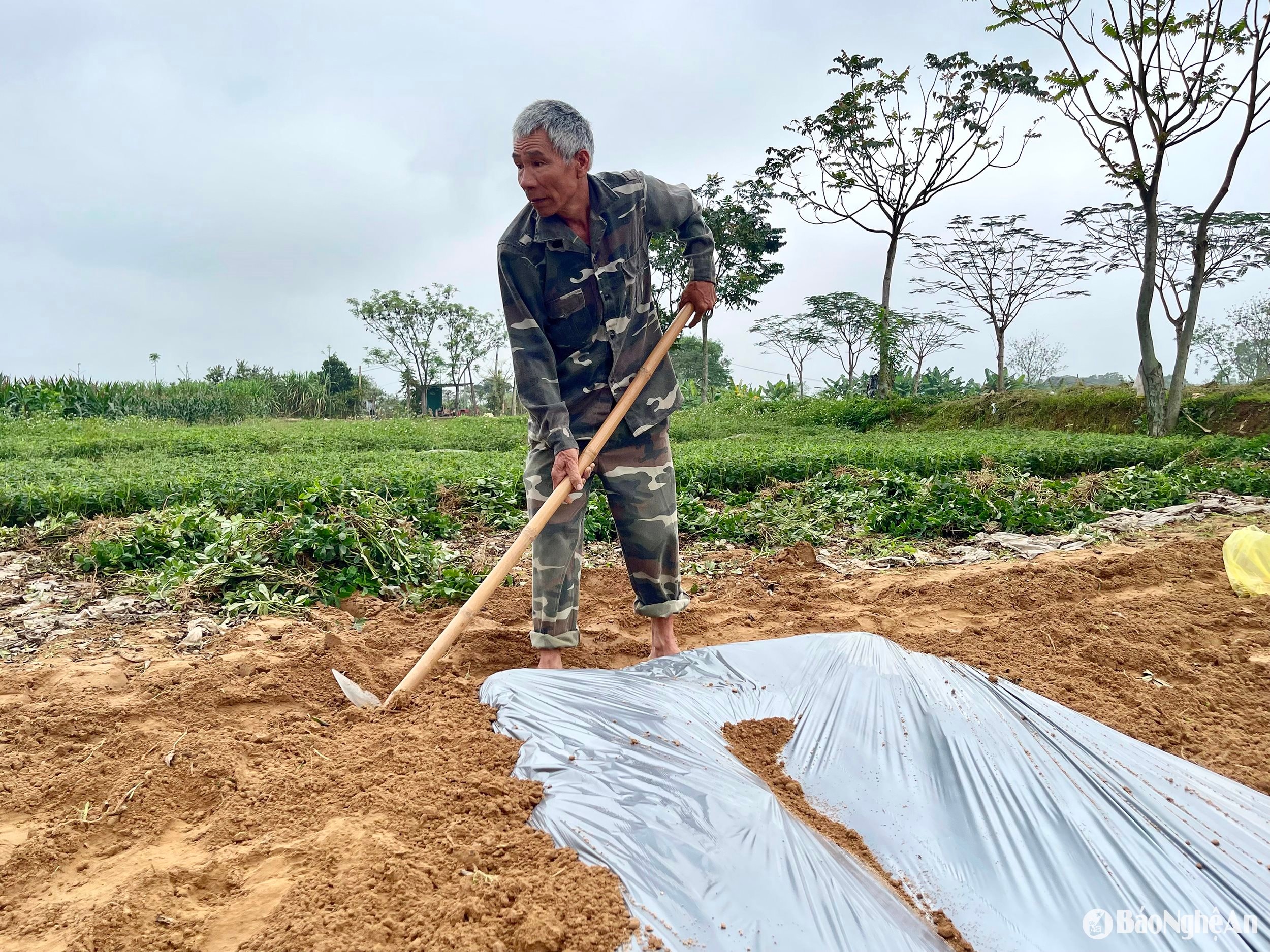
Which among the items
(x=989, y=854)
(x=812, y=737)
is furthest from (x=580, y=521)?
(x=989, y=854)

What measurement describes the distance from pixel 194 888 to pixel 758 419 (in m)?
14.8

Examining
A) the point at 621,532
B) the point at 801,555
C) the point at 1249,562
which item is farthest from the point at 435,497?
the point at 1249,562

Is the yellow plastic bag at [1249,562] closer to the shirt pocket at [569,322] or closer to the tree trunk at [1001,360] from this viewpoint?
the shirt pocket at [569,322]

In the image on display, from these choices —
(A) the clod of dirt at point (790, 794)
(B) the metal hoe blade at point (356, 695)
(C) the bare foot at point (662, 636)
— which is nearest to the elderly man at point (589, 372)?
(C) the bare foot at point (662, 636)

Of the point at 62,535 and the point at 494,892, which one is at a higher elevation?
the point at 62,535

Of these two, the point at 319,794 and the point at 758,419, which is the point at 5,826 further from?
the point at 758,419

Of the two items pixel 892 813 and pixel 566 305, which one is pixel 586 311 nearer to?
pixel 566 305

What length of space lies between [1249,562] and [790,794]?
2.64m

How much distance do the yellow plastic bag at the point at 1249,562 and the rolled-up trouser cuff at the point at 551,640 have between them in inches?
107

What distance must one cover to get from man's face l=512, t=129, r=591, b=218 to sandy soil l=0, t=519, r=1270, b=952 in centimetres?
145

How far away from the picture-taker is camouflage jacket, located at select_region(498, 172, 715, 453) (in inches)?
95.2

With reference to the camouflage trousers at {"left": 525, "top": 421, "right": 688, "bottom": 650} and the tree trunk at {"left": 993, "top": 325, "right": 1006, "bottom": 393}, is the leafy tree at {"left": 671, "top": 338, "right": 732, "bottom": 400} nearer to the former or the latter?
the tree trunk at {"left": 993, "top": 325, "right": 1006, "bottom": 393}

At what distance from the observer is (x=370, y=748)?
177 centimetres

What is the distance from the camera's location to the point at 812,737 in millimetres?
1744
